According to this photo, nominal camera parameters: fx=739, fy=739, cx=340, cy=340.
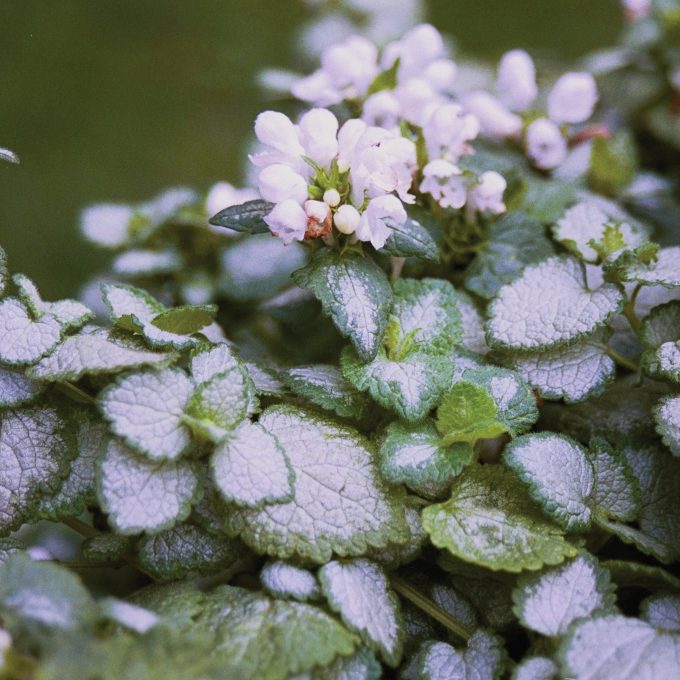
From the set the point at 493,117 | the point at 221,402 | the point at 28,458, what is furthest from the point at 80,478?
the point at 493,117

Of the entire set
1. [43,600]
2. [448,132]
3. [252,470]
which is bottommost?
[43,600]

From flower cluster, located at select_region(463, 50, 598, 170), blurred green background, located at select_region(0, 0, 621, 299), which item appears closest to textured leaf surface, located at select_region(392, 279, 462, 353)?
flower cluster, located at select_region(463, 50, 598, 170)

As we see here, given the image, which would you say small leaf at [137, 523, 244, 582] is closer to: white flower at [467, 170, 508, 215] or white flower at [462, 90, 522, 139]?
white flower at [467, 170, 508, 215]

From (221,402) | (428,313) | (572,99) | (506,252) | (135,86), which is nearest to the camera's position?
(221,402)

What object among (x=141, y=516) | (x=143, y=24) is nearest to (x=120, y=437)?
(x=141, y=516)

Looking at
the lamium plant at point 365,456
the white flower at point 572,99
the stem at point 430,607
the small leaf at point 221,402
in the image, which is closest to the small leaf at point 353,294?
the lamium plant at point 365,456

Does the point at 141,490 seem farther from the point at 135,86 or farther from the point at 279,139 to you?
the point at 135,86
